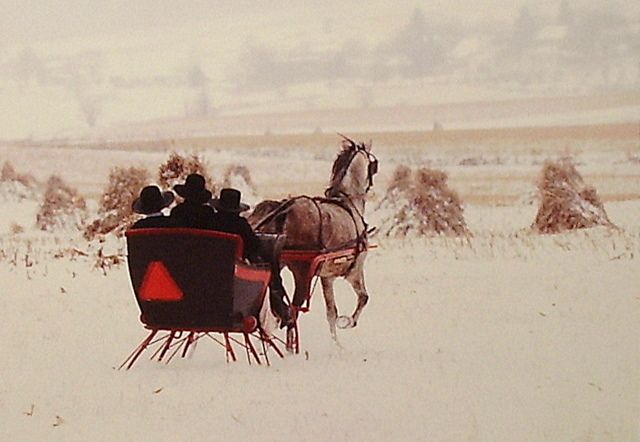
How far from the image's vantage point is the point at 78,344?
4.01 m

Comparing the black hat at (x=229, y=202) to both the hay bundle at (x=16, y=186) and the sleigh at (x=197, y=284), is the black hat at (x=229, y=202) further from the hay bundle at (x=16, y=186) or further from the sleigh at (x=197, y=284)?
the hay bundle at (x=16, y=186)

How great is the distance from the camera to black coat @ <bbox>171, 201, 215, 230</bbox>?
372 cm

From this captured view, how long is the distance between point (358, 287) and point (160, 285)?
72 centimetres

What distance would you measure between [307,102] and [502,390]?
1.27 meters

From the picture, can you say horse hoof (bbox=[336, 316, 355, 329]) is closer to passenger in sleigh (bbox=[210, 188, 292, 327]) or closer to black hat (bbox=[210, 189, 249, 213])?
passenger in sleigh (bbox=[210, 188, 292, 327])

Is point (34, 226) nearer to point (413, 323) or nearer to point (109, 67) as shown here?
point (109, 67)

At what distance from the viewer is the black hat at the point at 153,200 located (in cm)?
378

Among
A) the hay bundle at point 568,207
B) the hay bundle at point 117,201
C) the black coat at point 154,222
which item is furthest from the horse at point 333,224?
the hay bundle at point 568,207

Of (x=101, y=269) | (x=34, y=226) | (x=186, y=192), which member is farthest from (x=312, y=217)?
(x=34, y=226)

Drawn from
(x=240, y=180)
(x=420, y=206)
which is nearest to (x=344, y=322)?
(x=420, y=206)

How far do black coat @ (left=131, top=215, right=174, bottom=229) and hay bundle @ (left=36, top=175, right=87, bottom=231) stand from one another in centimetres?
40

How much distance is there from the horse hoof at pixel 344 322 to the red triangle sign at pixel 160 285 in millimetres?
594

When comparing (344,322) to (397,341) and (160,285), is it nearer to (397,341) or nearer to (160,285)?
(397,341)

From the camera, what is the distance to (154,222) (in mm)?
3736
